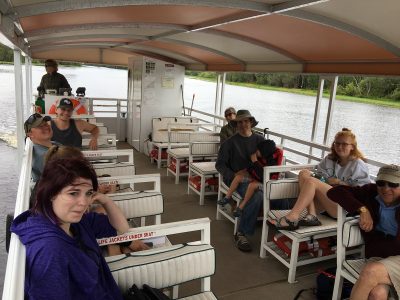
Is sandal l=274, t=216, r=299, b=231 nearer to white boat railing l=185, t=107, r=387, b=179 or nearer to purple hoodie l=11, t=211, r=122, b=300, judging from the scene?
white boat railing l=185, t=107, r=387, b=179

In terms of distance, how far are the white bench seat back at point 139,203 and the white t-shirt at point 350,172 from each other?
2007 mm

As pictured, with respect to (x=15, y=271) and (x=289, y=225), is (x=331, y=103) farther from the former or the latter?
(x=15, y=271)

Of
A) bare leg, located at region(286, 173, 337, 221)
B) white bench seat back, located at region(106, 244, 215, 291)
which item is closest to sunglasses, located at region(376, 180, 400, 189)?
bare leg, located at region(286, 173, 337, 221)

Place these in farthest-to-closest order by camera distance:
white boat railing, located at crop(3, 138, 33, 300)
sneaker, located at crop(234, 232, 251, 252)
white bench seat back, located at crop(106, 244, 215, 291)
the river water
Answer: the river water, sneaker, located at crop(234, 232, 251, 252), white bench seat back, located at crop(106, 244, 215, 291), white boat railing, located at crop(3, 138, 33, 300)

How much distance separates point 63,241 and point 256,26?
3.23m

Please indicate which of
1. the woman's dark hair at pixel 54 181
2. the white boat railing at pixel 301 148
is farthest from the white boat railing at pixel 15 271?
the white boat railing at pixel 301 148

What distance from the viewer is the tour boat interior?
1.78 metres

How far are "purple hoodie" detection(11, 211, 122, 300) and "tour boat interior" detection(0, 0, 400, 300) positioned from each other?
0.12 metres

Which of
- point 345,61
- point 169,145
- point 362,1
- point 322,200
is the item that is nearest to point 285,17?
point 362,1

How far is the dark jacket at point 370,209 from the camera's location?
94.3 inches

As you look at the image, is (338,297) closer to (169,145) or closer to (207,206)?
(207,206)

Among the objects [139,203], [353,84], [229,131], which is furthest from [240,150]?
[353,84]

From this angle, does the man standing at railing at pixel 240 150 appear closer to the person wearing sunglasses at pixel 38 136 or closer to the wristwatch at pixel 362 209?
the wristwatch at pixel 362 209

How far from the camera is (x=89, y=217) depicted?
185cm
